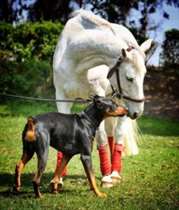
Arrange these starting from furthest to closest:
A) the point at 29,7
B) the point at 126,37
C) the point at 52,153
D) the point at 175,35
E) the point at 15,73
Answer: the point at 29,7 → the point at 175,35 → the point at 15,73 → the point at 52,153 → the point at 126,37

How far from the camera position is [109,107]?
5.88 meters

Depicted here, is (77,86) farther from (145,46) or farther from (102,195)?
(102,195)

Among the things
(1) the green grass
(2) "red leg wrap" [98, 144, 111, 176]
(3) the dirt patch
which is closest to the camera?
(1) the green grass

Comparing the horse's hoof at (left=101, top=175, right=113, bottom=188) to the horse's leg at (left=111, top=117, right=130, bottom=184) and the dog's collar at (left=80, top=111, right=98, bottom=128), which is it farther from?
the dog's collar at (left=80, top=111, right=98, bottom=128)

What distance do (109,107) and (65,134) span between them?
2.04 ft

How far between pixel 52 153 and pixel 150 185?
2972mm

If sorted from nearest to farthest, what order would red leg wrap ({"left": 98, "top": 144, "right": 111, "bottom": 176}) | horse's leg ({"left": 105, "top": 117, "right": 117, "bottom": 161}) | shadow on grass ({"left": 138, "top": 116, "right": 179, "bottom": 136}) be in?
red leg wrap ({"left": 98, "top": 144, "right": 111, "bottom": 176}) < horse's leg ({"left": 105, "top": 117, "right": 117, "bottom": 161}) < shadow on grass ({"left": 138, "top": 116, "right": 179, "bottom": 136})

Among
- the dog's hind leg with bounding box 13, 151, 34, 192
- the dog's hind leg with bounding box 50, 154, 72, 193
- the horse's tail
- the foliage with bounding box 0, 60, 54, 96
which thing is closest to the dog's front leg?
the dog's hind leg with bounding box 50, 154, 72, 193

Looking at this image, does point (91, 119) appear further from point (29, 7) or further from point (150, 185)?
point (29, 7)

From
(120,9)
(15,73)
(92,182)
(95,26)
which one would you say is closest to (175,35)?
(120,9)

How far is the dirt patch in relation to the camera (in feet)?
55.4

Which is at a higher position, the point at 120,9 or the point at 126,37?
the point at 120,9

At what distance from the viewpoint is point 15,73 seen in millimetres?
16766

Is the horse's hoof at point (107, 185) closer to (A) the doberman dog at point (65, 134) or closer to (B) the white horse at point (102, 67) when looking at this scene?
(B) the white horse at point (102, 67)
